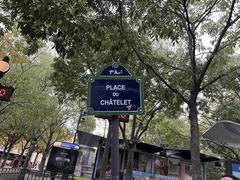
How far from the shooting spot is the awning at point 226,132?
439 cm

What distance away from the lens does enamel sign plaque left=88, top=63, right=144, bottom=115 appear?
113 inches

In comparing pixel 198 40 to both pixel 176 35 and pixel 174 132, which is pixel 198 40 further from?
pixel 174 132

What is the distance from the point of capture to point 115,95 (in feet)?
9.59

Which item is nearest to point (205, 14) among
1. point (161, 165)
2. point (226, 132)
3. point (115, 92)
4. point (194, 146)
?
point (194, 146)

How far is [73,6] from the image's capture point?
520cm

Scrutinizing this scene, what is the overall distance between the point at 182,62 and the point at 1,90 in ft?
23.3

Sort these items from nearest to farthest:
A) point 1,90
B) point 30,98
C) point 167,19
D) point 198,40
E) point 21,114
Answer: point 1,90 < point 167,19 < point 198,40 < point 30,98 < point 21,114

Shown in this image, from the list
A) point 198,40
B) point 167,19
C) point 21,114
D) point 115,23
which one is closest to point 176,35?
point 167,19

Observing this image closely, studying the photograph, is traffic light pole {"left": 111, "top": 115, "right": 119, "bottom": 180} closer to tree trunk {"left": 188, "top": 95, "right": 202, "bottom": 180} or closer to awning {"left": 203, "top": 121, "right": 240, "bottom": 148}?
awning {"left": 203, "top": 121, "right": 240, "bottom": 148}

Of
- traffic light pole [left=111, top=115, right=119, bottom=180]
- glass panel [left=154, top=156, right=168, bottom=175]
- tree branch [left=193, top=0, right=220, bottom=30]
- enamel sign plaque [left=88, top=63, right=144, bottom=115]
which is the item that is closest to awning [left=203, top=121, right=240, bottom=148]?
enamel sign plaque [left=88, top=63, right=144, bottom=115]

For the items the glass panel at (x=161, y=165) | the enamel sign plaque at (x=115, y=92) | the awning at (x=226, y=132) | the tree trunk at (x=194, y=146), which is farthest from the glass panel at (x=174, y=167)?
the enamel sign plaque at (x=115, y=92)

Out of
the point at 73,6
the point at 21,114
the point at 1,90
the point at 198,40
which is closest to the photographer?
the point at 73,6

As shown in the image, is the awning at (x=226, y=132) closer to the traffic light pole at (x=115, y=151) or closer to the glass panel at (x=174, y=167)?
the traffic light pole at (x=115, y=151)

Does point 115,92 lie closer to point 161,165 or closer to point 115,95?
point 115,95
